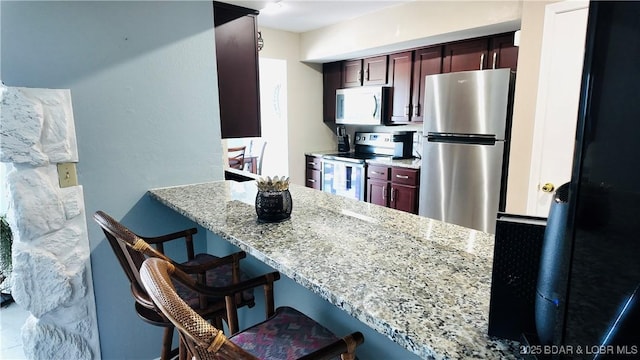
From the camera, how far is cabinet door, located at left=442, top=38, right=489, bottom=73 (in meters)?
3.23

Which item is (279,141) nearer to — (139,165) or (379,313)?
(139,165)

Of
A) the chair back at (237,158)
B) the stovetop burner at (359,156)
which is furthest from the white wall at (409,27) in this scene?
the chair back at (237,158)

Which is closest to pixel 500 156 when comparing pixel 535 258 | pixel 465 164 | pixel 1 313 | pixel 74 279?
pixel 465 164

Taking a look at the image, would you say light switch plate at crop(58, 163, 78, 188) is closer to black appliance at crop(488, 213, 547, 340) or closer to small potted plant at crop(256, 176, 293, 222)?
small potted plant at crop(256, 176, 293, 222)

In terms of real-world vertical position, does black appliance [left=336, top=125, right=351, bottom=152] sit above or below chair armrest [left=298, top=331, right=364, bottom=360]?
above

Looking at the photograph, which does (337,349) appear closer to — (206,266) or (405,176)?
(206,266)

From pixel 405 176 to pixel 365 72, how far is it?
1.42 m

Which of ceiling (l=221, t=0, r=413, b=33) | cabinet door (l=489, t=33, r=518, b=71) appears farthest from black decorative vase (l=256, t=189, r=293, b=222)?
cabinet door (l=489, t=33, r=518, b=71)

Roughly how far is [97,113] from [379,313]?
5.52 ft

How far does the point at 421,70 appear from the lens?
375cm

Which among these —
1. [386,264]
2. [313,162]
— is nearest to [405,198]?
[313,162]

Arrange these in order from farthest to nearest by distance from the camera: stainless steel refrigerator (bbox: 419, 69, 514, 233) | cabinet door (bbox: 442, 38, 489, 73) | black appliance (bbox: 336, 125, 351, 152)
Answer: black appliance (bbox: 336, 125, 351, 152) → cabinet door (bbox: 442, 38, 489, 73) → stainless steel refrigerator (bbox: 419, 69, 514, 233)

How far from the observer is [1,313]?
2.60m

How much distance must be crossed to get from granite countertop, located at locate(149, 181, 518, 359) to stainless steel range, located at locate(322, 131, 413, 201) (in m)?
2.50
